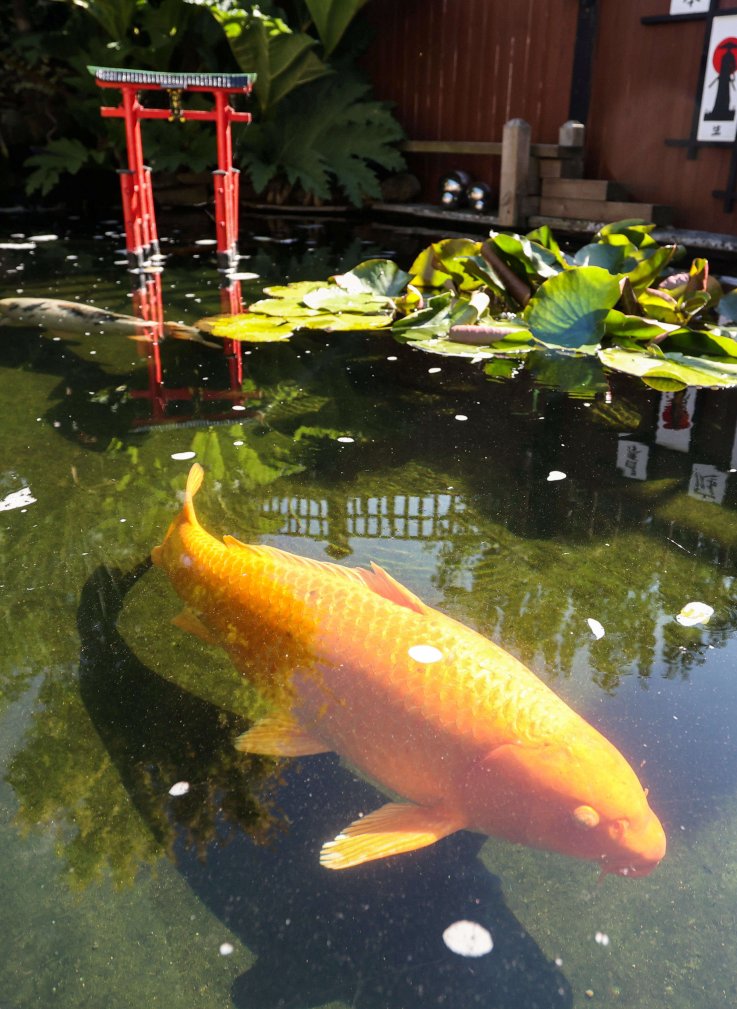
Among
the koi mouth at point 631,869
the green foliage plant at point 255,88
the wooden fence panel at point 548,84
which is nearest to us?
the koi mouth at point 631,869

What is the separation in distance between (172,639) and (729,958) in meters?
1.19

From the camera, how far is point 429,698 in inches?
53.2

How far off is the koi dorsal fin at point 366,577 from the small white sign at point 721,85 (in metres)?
6.15

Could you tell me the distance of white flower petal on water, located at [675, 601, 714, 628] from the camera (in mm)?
1911

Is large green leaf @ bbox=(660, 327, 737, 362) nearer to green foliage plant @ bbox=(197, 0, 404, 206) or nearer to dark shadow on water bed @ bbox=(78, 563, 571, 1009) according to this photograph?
dark shadow on water bed @ bbox=(78, 563, 571, 1009)

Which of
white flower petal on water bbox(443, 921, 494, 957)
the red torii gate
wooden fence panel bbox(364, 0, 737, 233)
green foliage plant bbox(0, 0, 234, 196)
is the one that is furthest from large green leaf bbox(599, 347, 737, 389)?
green foliage plant bbox(0, 0, 234, 196)

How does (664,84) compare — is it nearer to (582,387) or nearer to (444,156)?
(444,156)

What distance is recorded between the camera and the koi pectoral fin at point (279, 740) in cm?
143

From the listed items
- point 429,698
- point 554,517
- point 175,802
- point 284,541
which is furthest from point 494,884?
point 554,517

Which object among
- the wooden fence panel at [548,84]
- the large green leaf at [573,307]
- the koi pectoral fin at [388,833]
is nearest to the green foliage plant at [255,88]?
the wooden fence panel at [548,84]

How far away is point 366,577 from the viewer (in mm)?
1617

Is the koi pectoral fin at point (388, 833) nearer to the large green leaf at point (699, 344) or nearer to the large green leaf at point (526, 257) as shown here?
the large green leaf at point (699, 344)

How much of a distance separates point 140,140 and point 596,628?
5494 millimetres

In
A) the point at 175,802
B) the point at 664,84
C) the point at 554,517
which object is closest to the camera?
the point at 175,802
